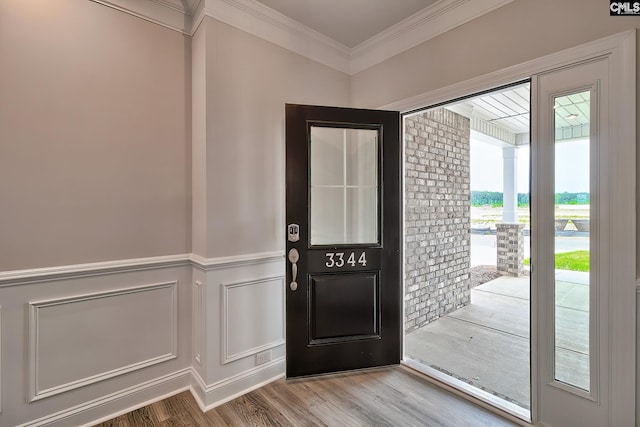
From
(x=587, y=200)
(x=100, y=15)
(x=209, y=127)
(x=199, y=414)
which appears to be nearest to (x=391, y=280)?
(x=587, y=200)

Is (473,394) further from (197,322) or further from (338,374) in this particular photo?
(197,322)

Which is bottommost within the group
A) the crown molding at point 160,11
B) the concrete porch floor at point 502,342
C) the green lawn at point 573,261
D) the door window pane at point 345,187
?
the concrete porch floor at point 502,342

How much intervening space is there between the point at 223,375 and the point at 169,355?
0.43 metres

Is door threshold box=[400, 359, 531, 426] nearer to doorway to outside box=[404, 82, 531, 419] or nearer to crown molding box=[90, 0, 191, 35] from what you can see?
doorway to outside box=[404, 82, 531, 419]

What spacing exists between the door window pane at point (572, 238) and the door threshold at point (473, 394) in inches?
14.8

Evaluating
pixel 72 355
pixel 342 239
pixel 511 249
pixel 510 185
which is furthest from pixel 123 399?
pixel 510 185

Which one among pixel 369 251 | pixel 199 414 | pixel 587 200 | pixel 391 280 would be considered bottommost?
pixel 199 414

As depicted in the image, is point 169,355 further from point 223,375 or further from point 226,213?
point 226,213

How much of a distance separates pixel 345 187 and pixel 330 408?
5.47 feet

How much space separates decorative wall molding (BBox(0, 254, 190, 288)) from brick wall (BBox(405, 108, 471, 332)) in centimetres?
238

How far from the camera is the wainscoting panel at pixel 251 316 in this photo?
2236 mm

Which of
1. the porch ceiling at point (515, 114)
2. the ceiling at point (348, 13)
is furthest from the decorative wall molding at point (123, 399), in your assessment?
the porch ceiling at point (515, 114)

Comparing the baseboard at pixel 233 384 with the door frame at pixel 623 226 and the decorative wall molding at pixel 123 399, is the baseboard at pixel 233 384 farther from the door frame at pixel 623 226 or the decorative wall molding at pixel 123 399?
the door frame at pixel 623 226

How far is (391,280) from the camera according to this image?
261 cm
